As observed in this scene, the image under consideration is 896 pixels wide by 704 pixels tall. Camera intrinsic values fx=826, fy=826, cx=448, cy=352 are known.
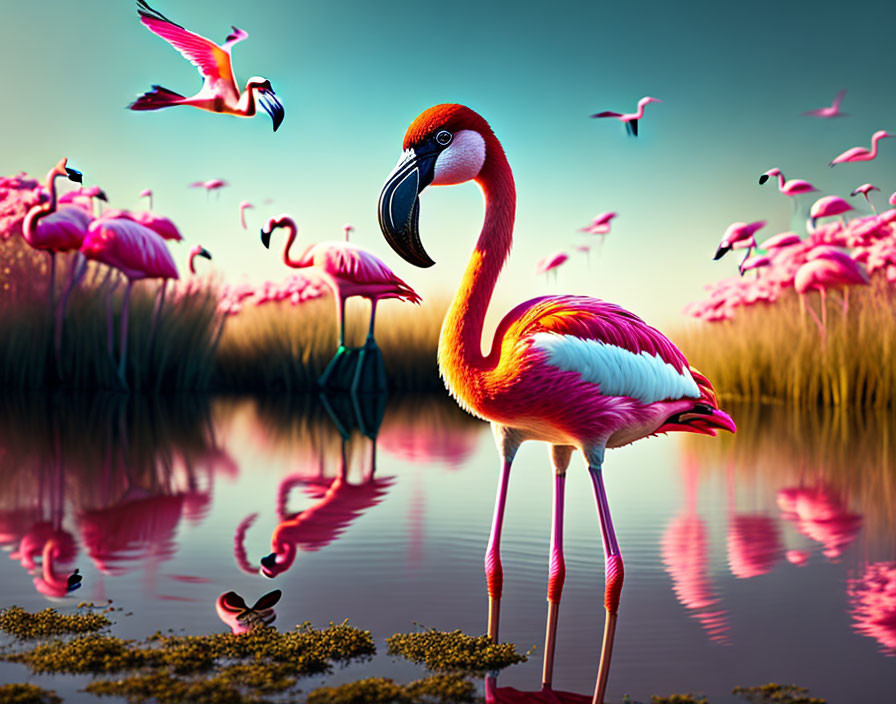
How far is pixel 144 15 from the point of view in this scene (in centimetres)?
588

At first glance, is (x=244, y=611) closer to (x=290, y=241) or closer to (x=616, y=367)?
(x=616, y=367)

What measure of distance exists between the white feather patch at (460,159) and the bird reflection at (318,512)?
5.07ft

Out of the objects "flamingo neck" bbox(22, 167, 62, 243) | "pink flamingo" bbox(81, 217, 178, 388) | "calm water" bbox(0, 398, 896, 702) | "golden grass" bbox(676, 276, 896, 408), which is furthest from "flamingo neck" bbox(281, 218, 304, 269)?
"golden grass" bbox(676, 276, 896, 408)

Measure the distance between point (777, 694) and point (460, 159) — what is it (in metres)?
1.60

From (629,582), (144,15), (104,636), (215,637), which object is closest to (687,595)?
(629,582)

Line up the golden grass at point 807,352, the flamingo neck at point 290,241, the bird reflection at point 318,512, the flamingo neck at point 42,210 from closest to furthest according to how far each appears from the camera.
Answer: the bird reflection at point 318,512 → the golden grass at point 807,352 → the flamingo neck at point 42,210 → the flamingo neck at point 290,241

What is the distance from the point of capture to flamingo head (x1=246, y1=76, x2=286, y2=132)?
5830 millimetres

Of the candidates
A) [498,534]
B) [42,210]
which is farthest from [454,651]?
[42,210]

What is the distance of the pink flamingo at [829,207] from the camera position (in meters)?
11.0

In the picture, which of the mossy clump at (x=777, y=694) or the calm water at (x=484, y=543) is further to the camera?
the calm water at (x=484, y=543)

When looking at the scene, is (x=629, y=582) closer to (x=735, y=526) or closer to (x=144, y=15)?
(x=735, y=526)

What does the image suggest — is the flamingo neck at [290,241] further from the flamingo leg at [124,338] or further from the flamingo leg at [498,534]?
the flamingo leg at [498,534]

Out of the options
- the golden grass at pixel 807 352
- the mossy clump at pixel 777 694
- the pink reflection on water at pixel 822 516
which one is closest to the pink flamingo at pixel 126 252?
the golden grass at pixel 807 352

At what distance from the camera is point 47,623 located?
7.77 feet
